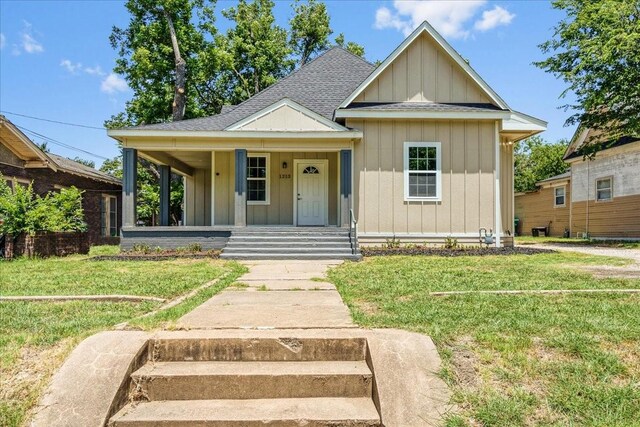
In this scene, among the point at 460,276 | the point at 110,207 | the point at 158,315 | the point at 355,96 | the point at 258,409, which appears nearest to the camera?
the point at 258,409

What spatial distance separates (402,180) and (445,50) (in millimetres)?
3800

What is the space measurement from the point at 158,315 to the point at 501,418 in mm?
2919

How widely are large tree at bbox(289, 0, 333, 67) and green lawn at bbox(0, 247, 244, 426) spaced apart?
26801mm

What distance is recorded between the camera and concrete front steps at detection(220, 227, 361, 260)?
10.7 m

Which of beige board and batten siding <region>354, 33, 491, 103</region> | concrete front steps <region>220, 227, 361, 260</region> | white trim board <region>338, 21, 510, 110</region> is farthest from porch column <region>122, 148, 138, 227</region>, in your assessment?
beige board and batten siding <region>354, 33, 491, 103</region>

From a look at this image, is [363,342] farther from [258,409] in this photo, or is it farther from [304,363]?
[258,409]

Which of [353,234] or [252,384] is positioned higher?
[353,234]

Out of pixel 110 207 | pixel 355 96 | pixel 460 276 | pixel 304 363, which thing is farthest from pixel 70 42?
pixel 304 363

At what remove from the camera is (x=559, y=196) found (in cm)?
2466

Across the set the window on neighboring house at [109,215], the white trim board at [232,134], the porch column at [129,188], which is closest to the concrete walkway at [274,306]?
the white trim board at [232,134]

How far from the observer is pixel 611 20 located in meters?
14.9

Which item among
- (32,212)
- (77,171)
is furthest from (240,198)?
(77,171)

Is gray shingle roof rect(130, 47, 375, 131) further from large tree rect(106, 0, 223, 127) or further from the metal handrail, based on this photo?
large tree rect(106, 0, 223, 127)

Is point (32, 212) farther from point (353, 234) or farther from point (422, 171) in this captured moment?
point (422, 171)
